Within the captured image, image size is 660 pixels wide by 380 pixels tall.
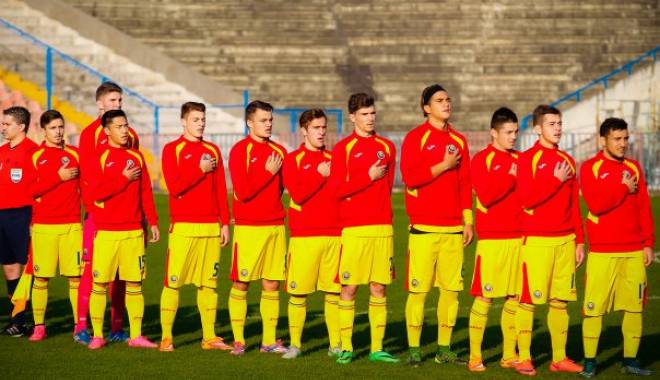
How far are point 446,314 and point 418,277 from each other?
389 millimetres

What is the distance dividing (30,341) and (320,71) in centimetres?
2565

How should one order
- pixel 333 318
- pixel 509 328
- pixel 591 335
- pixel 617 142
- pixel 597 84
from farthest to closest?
pixel 597 84
pixel 333 318
pixel 509 328
pixel 617 142
pixel 591 335

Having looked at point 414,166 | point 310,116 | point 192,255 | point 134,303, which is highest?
point 310,116

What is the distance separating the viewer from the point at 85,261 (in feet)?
38.7

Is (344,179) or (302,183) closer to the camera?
(344,179)

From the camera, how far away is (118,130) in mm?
11359

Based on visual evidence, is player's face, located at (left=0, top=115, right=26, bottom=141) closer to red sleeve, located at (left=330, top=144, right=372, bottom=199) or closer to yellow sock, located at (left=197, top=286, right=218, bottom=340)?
yellow sock, located at (left=197, top=286, right=218, bottom=340)

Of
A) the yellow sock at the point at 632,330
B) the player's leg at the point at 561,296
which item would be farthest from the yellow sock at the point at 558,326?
the yellow sock at the point at 632,330

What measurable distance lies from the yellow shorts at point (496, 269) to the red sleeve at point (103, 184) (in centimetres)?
318

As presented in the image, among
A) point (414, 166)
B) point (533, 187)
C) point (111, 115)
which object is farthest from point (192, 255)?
point (533, 187)

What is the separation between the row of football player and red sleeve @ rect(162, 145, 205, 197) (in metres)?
0.01

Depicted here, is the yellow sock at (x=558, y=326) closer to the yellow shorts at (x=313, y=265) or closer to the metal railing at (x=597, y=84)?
the yellow shorts at (x=313, y=265)

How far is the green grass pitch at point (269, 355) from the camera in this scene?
1021 centimetres

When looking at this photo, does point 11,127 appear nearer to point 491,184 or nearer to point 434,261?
point 434,261
